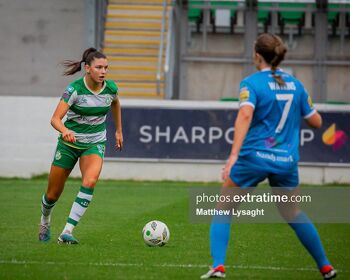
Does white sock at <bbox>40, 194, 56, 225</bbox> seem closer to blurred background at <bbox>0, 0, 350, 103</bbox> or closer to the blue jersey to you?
the blue jersey

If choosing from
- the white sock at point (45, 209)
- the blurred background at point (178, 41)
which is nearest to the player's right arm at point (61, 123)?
the white sock at point (45, 209)

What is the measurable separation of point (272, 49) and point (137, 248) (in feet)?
10.6

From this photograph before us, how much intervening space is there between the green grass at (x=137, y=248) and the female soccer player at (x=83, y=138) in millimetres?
356

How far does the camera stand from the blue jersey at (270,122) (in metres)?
7.11

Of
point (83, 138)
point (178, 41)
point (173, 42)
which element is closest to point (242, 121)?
point (83, 138)

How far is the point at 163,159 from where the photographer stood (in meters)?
19.3

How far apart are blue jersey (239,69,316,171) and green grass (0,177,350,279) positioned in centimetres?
113

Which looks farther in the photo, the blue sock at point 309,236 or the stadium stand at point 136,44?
the stadium stand at point 136,44

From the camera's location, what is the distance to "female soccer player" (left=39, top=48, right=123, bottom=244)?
983 cm

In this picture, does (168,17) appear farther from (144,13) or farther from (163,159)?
(163,159)

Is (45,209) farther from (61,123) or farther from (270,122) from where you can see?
(270,122)

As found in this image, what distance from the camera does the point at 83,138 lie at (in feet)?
32.7
